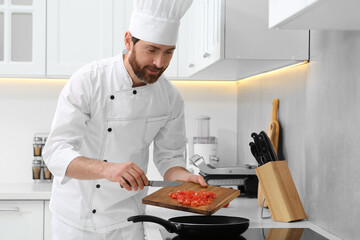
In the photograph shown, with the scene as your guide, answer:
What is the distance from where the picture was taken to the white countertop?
1.56 m

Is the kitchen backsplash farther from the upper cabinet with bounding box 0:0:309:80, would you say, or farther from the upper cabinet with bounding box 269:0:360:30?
the upper cabinet with bounding box 0:0:309:80

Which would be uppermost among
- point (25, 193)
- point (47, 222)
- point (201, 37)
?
point (201, 37)

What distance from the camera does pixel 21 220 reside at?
95.7 inches

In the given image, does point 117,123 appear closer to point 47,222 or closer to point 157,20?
point 157,20

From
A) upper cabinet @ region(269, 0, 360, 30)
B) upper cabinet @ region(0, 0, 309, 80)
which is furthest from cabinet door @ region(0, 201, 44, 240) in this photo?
upper cabinet @ region(269, 0, 360, 30)

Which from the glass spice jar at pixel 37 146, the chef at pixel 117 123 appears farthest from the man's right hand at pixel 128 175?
the glass spice jar at pixel 37 146

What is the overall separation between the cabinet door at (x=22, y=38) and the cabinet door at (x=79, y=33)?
0.18 ft

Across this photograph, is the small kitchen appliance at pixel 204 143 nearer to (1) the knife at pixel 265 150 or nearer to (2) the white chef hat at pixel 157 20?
(1) the knife at pixel 265 150

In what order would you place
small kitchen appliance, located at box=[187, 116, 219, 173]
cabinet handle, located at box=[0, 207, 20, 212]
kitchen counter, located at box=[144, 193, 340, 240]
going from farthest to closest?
1. small kitchen appliance, located at box=[187, 116, 219, 173]
2. cabinet handle, located at box=[0, 207, 20, 212]
3. kitchen counter, located at box=[144, 193, 340, 240]

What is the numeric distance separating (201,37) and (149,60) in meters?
0.74

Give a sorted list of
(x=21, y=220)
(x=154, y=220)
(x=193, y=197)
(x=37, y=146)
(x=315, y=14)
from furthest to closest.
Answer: (x=37, y=146) → (x=21, y=220) → (x=193, y=197) → (x=154, y=220) → (x=315, y=14)

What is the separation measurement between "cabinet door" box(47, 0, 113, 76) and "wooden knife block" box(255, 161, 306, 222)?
1.33 m

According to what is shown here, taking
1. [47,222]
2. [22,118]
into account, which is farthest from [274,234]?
[22,118]

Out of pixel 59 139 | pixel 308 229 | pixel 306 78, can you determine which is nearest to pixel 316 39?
pixel 306 78
